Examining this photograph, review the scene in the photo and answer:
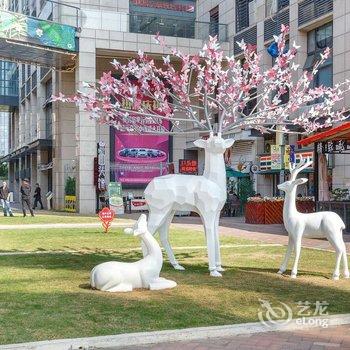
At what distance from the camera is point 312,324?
6.86m

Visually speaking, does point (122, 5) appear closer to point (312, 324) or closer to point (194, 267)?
point (194, 267)

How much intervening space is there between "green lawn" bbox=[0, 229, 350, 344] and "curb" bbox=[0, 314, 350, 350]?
261 mm

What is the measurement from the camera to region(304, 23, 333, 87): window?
26734 millimetres

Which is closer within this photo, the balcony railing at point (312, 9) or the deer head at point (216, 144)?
the deer head at point (216, 144)

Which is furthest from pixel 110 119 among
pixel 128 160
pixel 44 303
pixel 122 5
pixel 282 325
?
pixel 122 5

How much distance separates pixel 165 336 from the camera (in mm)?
6172

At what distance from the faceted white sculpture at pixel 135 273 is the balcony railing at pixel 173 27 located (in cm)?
2358

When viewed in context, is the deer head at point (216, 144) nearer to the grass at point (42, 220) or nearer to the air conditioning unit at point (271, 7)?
the grass at point (42, 220)

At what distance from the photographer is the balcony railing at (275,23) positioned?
29.5m

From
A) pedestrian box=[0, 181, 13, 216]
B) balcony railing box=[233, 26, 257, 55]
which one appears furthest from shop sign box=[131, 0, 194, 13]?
pedestrian box=[0, 181, 13, 216]

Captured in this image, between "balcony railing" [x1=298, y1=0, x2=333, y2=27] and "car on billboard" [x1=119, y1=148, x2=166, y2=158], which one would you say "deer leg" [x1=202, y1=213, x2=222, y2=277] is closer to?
"balcony railing" [x1=298, y1=0, x2=333, y2=27]

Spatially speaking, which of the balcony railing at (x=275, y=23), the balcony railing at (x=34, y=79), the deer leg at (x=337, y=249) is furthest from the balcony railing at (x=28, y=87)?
the deer leg at (x=337, y=249)

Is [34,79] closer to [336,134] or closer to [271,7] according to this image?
[271,7]

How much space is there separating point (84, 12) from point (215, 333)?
26.7 meters
